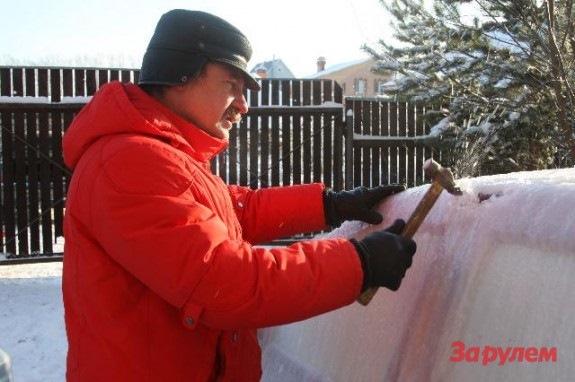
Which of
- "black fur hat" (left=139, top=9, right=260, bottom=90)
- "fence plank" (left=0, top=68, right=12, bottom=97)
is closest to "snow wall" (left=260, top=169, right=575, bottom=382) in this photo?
"black fur hat" (left=139, top=9, right=260, bottom=90)

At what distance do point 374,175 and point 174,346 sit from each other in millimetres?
6523

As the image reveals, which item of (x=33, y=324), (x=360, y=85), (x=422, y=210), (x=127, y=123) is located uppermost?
(x=127, y=123)

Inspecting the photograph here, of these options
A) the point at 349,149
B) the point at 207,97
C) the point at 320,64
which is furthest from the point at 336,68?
the point at 207,97

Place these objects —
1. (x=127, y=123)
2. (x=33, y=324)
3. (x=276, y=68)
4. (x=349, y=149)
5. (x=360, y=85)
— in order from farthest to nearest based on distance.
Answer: (x=360, y=85) → (x=276, y=68) → (x=349, y=149) → (x=33, y=324) → (x=127, y=123)

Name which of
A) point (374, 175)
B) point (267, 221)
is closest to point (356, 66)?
point (374, 175)

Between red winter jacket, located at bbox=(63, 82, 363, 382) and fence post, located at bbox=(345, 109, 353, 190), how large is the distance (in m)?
5.86

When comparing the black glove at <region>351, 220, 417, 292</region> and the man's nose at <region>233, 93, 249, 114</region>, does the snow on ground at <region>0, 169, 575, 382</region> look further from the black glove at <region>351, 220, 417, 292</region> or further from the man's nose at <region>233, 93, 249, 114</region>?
the man's nose at <region>233, 93, 249, 114</region>

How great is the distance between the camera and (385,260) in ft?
4.12

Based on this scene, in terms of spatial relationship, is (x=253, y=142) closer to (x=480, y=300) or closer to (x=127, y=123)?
(x=127, y=123)

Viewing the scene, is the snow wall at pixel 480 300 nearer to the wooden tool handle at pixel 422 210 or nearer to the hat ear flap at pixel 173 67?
the wooden tool handle at pixel 422 210

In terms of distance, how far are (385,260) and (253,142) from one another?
5985 millimetres

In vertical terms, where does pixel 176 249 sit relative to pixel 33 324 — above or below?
above

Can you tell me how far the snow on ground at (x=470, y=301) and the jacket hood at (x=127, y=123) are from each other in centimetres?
61

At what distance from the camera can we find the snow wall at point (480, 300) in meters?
1.00
